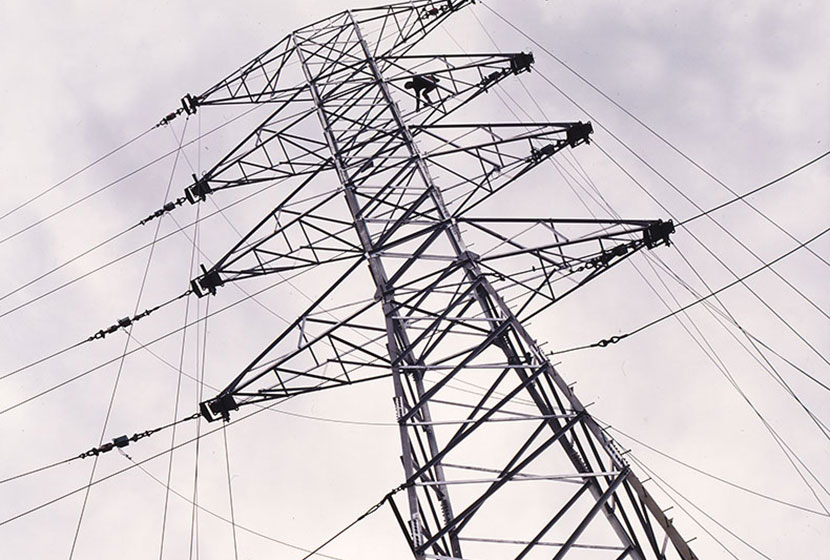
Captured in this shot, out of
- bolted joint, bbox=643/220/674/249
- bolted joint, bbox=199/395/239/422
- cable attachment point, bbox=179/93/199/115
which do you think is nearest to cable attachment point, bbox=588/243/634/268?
bolted joint, bbox=643/220/674/249

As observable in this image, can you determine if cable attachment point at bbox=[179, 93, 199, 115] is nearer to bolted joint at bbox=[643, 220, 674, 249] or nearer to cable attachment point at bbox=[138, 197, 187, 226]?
cable attachment point at bbox=[138, 197, 187, 226]

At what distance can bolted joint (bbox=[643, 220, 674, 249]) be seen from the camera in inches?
376

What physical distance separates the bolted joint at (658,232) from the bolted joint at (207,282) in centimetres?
638

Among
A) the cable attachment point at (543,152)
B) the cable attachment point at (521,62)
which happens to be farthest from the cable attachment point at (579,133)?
the cable attachment point at (521,62)

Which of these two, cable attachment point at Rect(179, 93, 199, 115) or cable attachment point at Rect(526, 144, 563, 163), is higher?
cable attachment point at Rect(179, 93, 199, 115)

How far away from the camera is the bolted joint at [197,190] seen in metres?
14.4

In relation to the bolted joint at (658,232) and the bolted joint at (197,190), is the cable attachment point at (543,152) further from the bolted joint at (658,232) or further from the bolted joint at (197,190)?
the bolted joint at (197,190)

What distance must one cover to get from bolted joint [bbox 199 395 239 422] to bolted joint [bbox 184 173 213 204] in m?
6.16

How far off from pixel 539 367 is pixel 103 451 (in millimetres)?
6620

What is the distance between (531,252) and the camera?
949 centimetres

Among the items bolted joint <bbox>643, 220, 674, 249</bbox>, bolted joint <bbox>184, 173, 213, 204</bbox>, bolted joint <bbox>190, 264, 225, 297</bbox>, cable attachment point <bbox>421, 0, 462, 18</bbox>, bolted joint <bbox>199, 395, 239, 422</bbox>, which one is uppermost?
cable attachment point <bbox>421, 0, 462, 18</bbox>

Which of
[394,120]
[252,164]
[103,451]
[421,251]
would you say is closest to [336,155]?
[394,120]

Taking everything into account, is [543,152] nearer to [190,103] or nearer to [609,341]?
[609,341]

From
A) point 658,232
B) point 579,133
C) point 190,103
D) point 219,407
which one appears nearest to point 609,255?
point 658,232
